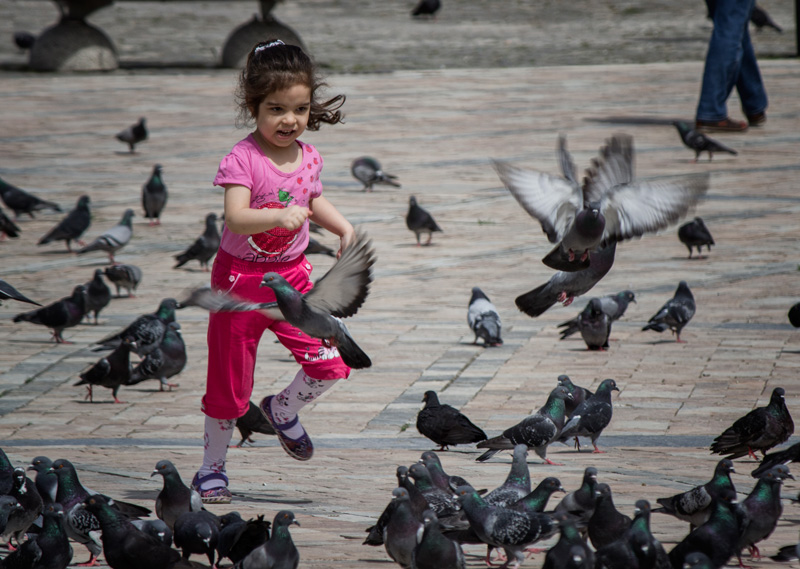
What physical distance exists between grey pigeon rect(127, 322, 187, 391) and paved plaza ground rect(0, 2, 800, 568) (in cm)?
14

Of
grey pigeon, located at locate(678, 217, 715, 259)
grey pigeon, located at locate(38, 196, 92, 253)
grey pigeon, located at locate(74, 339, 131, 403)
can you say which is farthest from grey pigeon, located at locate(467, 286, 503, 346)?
grey pigeon, located at locate(38, 196, 92, 253)

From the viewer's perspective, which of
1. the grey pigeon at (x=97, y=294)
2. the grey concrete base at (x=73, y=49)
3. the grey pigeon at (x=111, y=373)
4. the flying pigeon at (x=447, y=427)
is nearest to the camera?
the flying pigeon at (x=447, y=427)

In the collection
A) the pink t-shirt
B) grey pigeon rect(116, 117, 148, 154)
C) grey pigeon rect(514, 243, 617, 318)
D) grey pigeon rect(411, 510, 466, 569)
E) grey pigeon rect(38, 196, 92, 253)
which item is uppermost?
the pink t-shirt

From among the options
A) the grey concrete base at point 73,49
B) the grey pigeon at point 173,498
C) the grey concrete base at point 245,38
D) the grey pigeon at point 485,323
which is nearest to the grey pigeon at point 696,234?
the grey pigeon at point 485,323

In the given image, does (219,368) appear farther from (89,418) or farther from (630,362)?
(630,362)

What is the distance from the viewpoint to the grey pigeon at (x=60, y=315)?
8523 millimetres

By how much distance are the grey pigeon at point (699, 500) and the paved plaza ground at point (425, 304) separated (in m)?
0.14

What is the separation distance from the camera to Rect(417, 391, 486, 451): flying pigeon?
597 cm

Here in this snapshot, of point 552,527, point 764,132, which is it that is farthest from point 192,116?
point 552,527

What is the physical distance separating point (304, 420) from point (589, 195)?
265cm

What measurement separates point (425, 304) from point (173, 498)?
4819 millimetres

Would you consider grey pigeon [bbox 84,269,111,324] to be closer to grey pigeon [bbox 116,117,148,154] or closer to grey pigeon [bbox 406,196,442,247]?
grey pigeon [bbox 406,196,442,247]

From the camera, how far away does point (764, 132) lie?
54.7 ft

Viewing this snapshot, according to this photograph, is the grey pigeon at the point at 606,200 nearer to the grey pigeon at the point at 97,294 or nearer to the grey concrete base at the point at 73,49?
the grey pigeon at the point at 97,294
